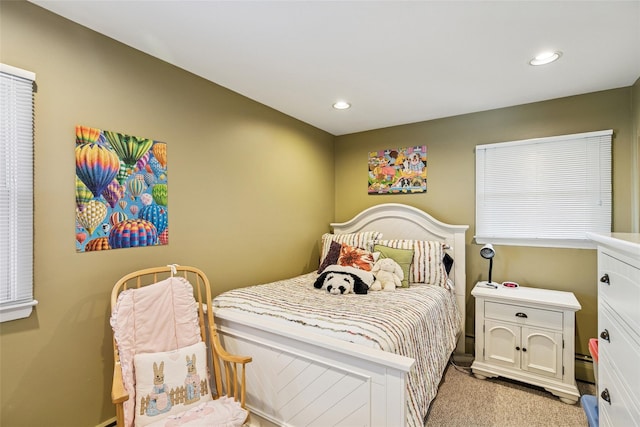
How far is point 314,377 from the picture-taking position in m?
1.63

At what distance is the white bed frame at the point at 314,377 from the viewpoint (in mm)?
1397

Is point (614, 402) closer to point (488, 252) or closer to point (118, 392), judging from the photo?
point (488, 252)

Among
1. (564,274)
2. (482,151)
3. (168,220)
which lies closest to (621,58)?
(482,151)

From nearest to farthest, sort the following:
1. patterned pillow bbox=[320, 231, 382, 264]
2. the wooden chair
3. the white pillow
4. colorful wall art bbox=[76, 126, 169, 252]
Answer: the wooden chair, the white pillow, colorful wall art bbox=[76, 126, 169, 252], patterned pillow bbox=[320, 231, 382, 264]

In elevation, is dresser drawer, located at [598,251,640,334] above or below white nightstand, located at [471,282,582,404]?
above

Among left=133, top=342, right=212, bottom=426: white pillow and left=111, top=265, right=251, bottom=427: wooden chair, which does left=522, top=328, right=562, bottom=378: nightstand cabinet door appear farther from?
left=133, top=342, right=212, bottom=426: white pillow

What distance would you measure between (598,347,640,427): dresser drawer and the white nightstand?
4.07 ft

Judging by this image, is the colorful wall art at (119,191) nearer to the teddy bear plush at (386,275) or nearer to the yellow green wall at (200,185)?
the yellow green wall at (200,185)

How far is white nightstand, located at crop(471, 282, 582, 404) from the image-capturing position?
7.63ft

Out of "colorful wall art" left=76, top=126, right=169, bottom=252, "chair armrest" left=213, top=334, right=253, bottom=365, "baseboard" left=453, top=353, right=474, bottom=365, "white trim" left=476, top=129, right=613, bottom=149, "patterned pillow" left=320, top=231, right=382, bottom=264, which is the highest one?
"white trim" left=476, top=129, right=613, bottom=149

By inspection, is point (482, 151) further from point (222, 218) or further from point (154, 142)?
point (154, 142)

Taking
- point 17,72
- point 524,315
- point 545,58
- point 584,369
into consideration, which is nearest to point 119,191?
point 17,72

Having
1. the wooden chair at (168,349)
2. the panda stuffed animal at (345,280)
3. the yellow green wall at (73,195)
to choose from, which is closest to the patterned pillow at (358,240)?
the panda stuffed animal at (345,280)

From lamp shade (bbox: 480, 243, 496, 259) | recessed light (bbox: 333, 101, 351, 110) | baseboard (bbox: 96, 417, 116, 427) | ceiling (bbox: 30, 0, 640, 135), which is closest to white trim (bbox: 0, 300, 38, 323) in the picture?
baseboard (bbox: 96, 417, 116, 427)
